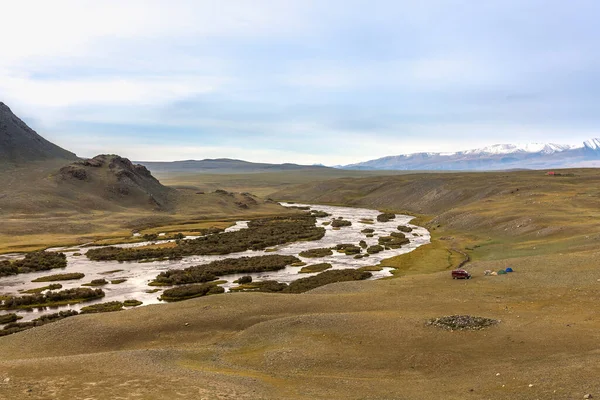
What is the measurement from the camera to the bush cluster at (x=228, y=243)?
8056cm

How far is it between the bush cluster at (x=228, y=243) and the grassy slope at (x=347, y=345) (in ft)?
136

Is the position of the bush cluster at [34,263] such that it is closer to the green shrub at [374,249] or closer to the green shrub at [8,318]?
the green shrub at [8,318]

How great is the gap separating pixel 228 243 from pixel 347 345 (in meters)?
66.5

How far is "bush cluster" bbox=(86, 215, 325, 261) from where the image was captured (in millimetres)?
80562

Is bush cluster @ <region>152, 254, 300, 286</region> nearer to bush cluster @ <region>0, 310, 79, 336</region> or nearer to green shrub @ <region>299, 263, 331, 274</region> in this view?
green shrub @ <region>299, 263, 331, 274</region>

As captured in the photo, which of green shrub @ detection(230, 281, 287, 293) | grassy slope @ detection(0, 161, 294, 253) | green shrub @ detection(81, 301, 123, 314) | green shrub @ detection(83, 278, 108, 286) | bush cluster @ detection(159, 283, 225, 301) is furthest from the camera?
grassy slope @ detection(0, 161, 294, 253)

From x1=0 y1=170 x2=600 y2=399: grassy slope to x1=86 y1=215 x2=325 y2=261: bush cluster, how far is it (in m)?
41.5

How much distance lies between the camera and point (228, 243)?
93688mm

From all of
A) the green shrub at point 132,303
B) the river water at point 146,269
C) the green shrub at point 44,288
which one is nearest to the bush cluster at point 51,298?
the river water at point 146,269

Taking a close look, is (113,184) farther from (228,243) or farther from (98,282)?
(98,282)

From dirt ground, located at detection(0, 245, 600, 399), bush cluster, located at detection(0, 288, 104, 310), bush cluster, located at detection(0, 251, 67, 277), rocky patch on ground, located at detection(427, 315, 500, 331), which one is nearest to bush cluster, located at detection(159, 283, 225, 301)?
bush cluster, located at detection(0, 288, 104, 310)

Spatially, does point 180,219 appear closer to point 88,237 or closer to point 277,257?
point 88,237

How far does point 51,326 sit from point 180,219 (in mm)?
109382

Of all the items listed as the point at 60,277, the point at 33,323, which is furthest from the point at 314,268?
the point at 33,323
